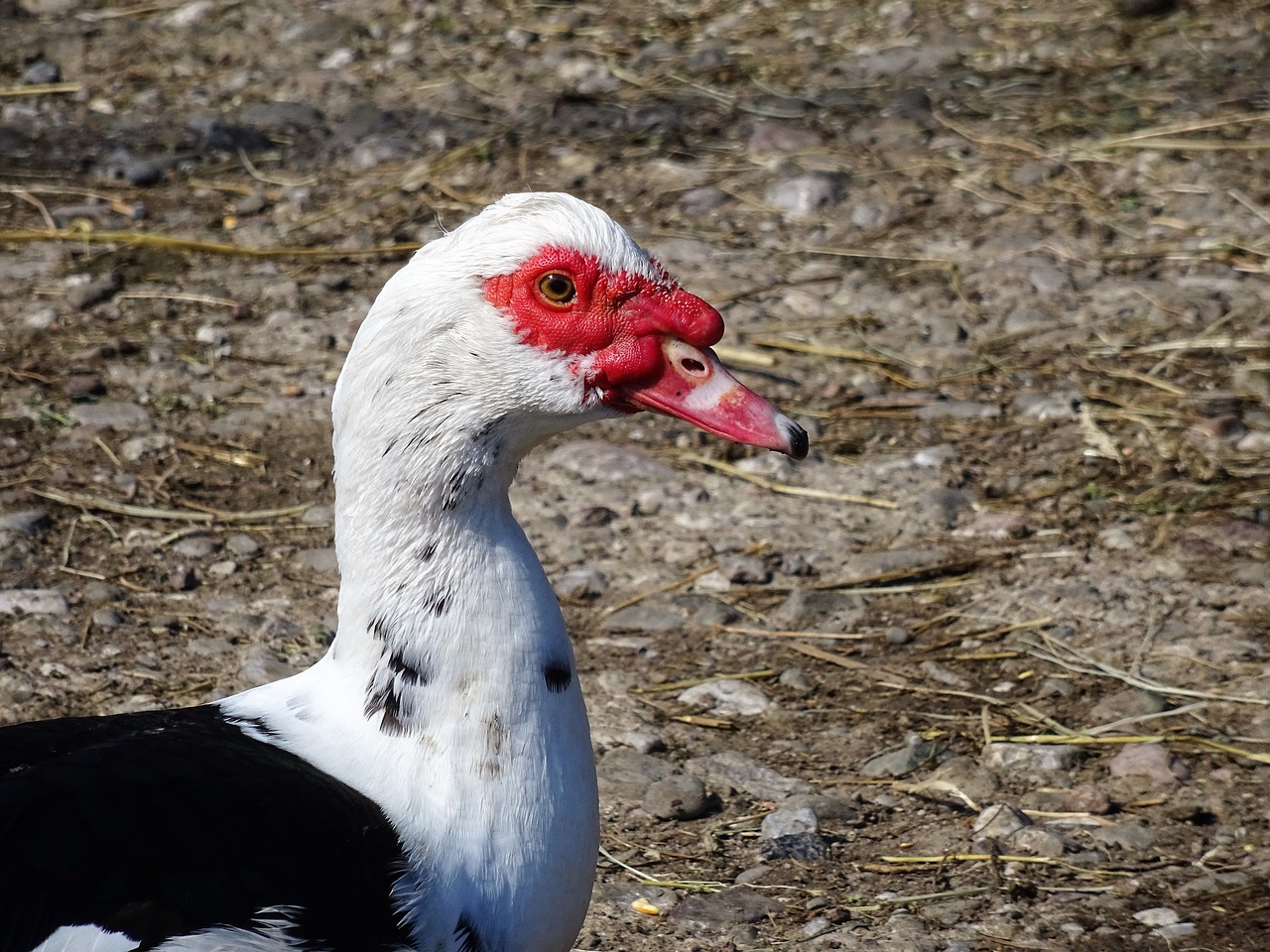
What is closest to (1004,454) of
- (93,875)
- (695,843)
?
(695,843)

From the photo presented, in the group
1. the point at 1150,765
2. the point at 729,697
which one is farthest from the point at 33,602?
the point at 1150,765

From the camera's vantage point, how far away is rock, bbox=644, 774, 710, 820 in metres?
3.68

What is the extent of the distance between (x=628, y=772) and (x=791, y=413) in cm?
184

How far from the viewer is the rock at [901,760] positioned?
381cm

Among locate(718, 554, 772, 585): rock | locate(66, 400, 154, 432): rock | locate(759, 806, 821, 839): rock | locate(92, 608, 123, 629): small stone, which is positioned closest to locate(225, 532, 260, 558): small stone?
locate(92, 608, 123, 629): small stone

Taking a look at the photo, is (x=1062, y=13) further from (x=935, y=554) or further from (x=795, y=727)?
(x=795, y=727)

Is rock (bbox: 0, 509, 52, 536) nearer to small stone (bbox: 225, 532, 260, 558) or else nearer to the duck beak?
small stone (bbox: 225, 532, 260, 558)

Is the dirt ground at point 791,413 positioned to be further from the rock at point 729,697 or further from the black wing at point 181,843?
the black wing at point 181,843

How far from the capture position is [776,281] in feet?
19.9

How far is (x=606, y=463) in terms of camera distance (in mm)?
5066

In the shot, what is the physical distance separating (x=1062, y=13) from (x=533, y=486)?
459 cm

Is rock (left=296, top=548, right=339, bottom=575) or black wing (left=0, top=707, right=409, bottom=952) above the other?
black wing (left=0, top=707, right=409, bottom=952)

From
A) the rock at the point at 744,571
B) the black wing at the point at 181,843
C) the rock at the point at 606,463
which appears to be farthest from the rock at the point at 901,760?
the black wing at the point at 181,843

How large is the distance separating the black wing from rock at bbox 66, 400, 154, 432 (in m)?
2.64
